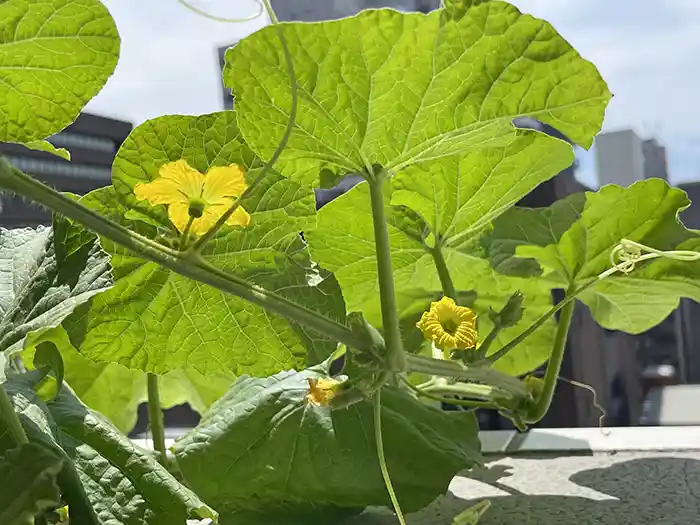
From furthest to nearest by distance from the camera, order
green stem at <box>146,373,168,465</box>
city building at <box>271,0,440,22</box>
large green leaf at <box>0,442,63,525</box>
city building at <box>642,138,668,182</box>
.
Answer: city building at <box>642,138,668,182</box>, city building at <box>271,0,440,22</box>, green stem at <box>146,373,168,465</box>, large green leaf at <box>0,442,63,525</box>

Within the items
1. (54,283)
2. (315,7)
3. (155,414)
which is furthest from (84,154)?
(54,283)

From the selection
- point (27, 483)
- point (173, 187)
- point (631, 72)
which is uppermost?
point (631, 72)

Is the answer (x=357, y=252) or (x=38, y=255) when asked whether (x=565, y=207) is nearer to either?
(x=357, y=252)

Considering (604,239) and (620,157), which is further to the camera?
(620,157)

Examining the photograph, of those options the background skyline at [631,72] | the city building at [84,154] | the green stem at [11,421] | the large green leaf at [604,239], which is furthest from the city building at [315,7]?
the green stem at [11,421]

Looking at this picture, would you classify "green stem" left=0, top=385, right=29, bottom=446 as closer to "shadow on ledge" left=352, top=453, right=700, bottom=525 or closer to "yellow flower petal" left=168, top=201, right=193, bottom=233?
"yellow flower petal" left=168, top=201, right=193, bottom=233

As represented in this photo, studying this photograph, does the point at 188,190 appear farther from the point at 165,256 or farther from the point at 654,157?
the point at 654,157


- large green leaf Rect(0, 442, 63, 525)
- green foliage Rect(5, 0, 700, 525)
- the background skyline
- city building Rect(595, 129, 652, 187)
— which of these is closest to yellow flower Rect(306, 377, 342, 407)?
green foliage Rect(5, 0, 700, 525)

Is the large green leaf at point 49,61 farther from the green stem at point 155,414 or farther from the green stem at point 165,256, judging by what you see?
the green stem at point 155,414
